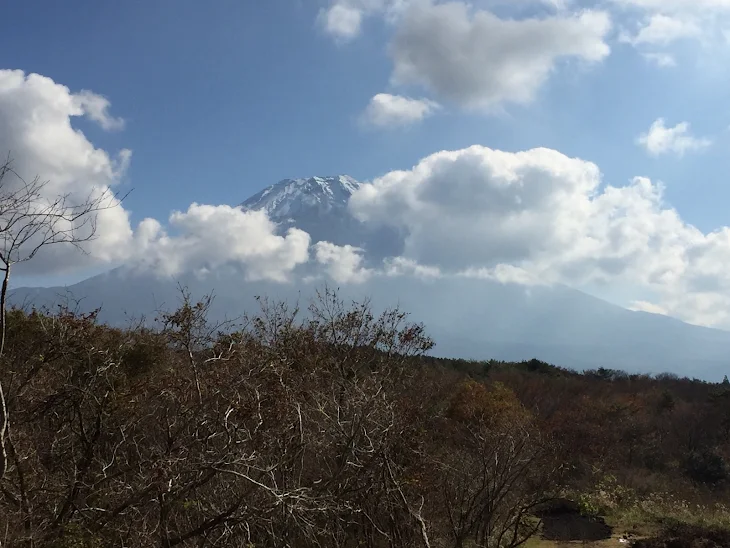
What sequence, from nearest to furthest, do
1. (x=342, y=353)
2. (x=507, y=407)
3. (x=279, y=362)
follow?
(x=279, y=362) → (x=342, y=353) → (x=507, y=407)

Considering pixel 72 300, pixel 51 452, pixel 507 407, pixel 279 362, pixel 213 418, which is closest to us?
pixel 213 418

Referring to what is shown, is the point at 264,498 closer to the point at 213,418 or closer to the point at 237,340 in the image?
the point at 213,418

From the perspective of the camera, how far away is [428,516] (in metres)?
9.04

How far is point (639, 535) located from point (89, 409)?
12.8m

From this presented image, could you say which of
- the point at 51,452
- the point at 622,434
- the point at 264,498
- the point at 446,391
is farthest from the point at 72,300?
the point at 622,434

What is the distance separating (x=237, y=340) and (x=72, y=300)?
3.72 metres

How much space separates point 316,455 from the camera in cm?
744

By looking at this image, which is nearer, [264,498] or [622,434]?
[264,498]

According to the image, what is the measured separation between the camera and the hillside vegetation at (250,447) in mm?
6012

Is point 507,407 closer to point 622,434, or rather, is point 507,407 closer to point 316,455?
point 622,434

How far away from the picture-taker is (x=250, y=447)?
21.8 feet

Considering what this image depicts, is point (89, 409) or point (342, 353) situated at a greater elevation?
point (342, 353)

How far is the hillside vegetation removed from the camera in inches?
237

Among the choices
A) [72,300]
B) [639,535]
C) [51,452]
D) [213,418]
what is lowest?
[639,535]
